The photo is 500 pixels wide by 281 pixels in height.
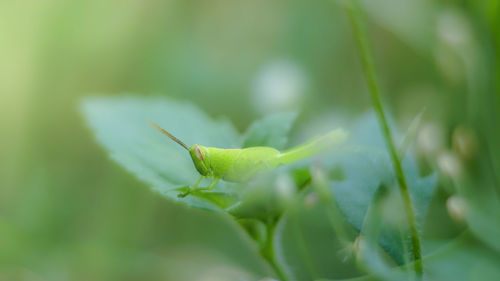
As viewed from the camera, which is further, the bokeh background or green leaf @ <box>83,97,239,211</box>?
the bokeh background

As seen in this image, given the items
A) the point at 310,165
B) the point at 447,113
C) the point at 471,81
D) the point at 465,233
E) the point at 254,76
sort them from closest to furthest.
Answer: the point at 310,165, the point at 465,233, the point at 471,81, the point at 447,113, the point at 254,76

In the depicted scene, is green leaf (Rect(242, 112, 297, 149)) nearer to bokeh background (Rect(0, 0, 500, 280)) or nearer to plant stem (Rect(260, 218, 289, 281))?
plant stem (Rect(260, 218, 289, 281))

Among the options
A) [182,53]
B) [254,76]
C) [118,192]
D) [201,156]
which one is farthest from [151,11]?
[201,156]

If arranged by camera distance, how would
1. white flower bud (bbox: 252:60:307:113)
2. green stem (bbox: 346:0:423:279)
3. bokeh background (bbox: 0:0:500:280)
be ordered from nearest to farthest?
1. green stem (bbox: 346:0:423:279)
2. bokeh background (bbox: 0:0:500:280)
3. white flower bud (bbox: 252:60:307:113)

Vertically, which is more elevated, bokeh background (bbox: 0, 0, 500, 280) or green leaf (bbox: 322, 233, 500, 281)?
bokeh background (bbox: 0, 0, 500, 280)

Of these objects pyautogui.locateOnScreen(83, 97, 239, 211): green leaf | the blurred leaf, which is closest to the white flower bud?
pyautogui.locateOnScreen(83, 97, 239, 211): green leaf

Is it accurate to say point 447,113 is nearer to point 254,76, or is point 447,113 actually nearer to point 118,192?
point 254,76

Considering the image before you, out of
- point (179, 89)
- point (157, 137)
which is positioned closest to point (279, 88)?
point (179, 89)

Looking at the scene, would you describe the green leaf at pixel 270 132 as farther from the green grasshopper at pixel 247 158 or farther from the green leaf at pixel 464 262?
the green leaf at pixel 464 262
